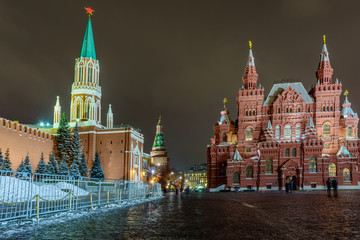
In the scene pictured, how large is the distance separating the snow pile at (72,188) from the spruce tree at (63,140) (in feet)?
129

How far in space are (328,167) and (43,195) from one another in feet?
148

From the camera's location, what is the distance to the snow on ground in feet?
30.4

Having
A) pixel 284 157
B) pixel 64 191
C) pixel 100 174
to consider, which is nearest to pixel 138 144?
pixel 100 174

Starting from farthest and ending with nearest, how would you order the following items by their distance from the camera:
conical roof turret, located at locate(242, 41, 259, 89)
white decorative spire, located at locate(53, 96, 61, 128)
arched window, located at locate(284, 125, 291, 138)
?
white decorative spire, located at locate(53, 96, 61, 128) < conical roof turret, located at locate(242, 41, 259, 89) < arched window, located at locate(284, 125, 291, 138)

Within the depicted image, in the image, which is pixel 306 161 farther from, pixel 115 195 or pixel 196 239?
pixel 196 239

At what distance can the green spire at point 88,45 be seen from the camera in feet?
200

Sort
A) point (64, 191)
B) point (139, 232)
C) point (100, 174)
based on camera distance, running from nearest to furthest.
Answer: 1. point (139, 232)
2. point (64, 191)
3. point (100, 174)

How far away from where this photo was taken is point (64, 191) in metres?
12.3

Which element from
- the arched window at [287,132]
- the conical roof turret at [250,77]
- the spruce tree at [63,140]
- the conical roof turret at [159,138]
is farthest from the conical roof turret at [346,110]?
the conical roof turret at [159,138]

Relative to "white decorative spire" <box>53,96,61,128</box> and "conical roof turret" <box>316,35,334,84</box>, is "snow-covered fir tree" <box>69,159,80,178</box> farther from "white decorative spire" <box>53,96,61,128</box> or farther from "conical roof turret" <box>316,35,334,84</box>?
"conical roof turret" <box>316,35,334,84</box>

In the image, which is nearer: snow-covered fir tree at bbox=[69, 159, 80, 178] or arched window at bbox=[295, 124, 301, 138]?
snow-covered fir tree at bbox=[69, 159, 80, 178]

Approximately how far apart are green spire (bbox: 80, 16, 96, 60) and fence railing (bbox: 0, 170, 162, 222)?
46.9 m

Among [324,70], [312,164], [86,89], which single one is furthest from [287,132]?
[86,89]

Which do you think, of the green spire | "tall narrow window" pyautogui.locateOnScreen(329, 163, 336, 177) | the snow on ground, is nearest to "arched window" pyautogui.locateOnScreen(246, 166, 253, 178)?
"tall narrow window" pyautogui.locateOnScreen(329, 163, 336, 177)
